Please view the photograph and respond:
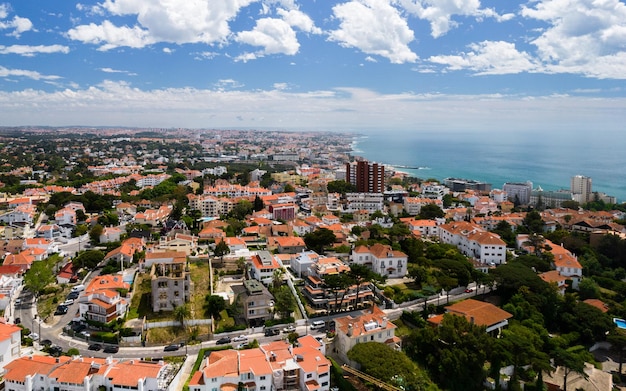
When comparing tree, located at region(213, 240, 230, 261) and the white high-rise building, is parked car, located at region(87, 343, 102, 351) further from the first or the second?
the white high-rise building

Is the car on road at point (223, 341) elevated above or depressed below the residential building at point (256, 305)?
below

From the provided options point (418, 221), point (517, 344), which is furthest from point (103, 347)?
point (418, 221)

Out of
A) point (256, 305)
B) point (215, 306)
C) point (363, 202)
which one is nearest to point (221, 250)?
point (215, 306)

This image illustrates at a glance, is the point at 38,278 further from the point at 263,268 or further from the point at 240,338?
the point at 240,338

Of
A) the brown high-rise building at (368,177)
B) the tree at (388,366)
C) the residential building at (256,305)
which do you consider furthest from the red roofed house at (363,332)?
the brown high-rise building at (368,177)

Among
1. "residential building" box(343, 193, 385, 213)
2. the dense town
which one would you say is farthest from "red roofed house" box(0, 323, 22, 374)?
"residential building" box(343, 193, 385, 213)

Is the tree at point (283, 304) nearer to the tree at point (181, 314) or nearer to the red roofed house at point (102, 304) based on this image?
the tree at point (181, 314)
